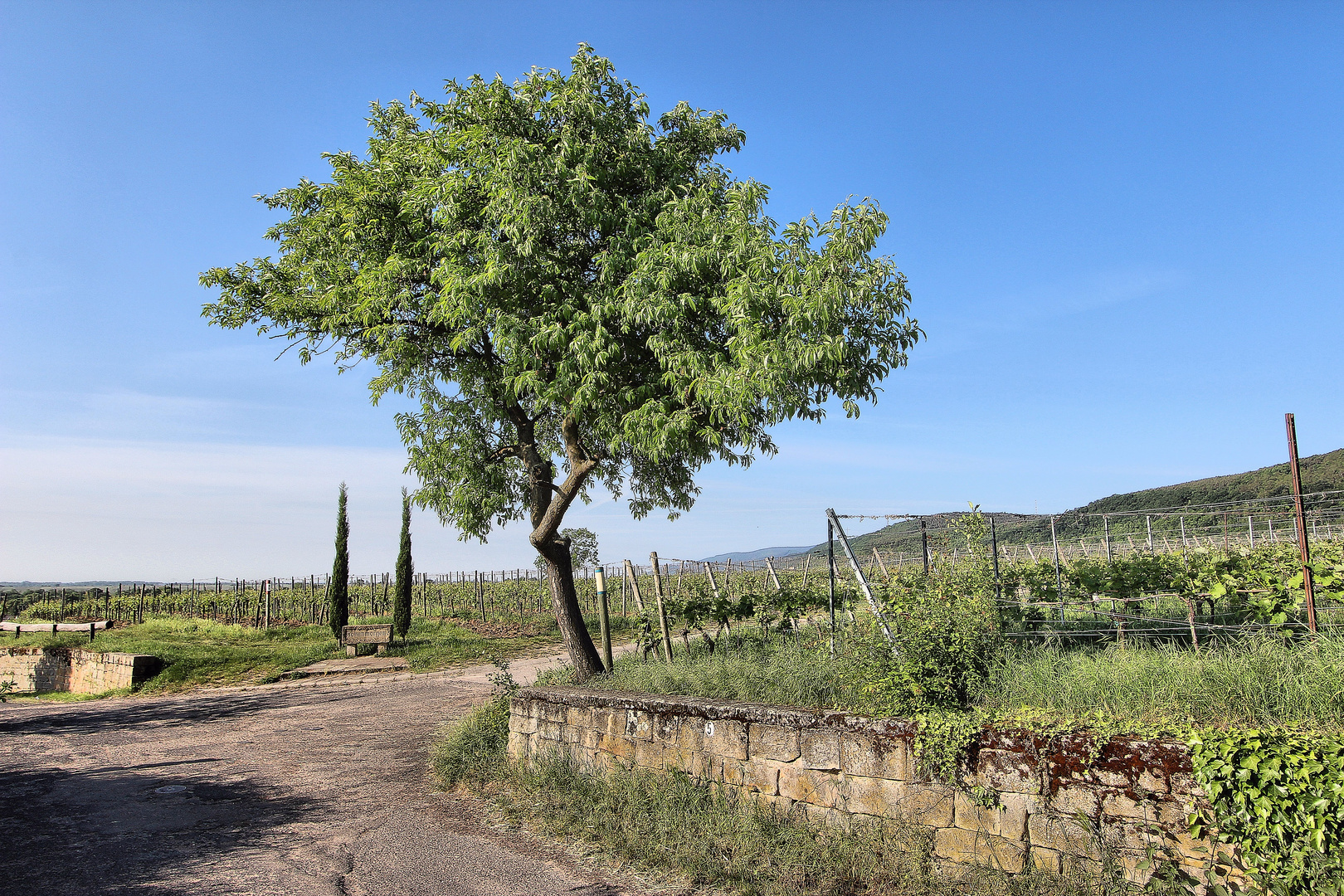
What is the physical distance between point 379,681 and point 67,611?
31.0 meters

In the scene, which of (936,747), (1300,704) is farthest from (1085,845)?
(1300,704)

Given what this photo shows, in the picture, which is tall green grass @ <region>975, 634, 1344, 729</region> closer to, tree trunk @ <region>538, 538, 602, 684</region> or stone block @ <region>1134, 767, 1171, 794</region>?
stone block @ <region>1134, 767, 1171, 794</region>

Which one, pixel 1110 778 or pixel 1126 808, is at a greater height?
pixel 1110 778

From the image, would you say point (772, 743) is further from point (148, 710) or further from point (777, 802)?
point (148, 710)

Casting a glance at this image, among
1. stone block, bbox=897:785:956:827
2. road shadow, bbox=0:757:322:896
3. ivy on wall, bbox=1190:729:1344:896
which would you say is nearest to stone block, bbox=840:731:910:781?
stone block, bbox=897:785:956:827

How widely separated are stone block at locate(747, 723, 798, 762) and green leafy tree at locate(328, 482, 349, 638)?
21.7 m

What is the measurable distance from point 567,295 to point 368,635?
15.5 metres

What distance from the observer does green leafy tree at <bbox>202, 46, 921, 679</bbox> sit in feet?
24.0

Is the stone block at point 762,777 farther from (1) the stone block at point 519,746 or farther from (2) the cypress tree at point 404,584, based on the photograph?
(2) the cypress tree at point 404,584

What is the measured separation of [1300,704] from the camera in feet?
14.1

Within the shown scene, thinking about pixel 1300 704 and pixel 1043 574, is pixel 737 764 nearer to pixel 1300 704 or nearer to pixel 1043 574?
pixel 1300 704

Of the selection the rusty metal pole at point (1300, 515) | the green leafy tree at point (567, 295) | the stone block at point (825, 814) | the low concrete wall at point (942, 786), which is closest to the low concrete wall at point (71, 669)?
the green leafy tree at point (567, 295)

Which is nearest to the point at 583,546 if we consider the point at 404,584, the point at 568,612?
the point at 404,584

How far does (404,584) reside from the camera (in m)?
25.4
